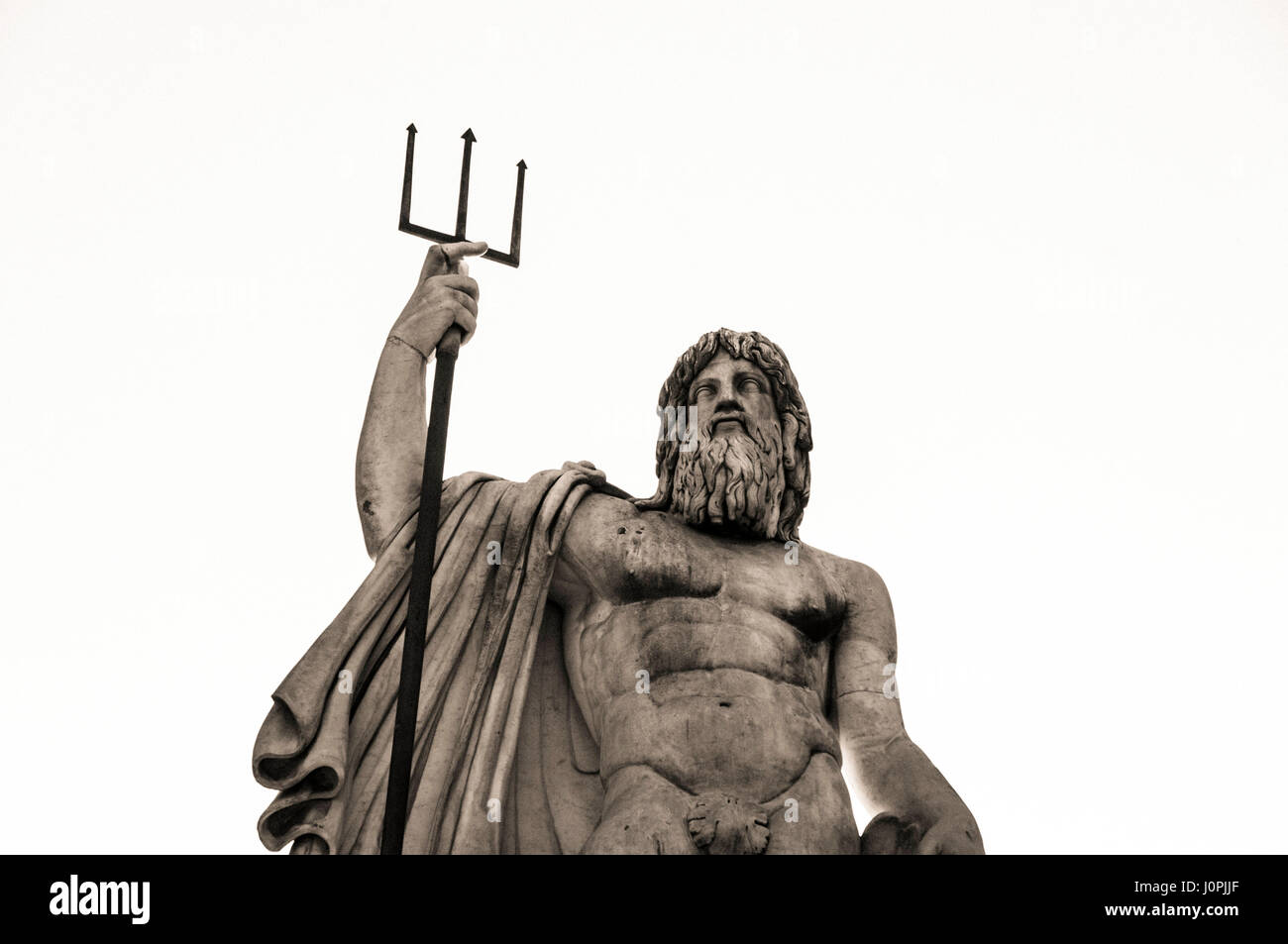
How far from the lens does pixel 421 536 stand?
8.63 metres

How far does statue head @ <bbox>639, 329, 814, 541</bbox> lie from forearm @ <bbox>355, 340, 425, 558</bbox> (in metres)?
1.16

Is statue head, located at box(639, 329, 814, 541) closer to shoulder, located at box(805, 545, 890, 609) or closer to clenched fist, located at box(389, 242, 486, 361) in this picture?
shoulder, located at box(805, 545, 890, 609)

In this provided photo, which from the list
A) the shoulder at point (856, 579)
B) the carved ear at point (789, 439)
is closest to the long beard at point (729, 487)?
the carved ear at point (789, 439)

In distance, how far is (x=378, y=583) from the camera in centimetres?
892

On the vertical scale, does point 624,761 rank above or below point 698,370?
below

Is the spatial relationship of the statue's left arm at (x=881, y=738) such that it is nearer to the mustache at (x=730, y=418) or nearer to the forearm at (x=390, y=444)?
the mustache at (x=730, y=418)

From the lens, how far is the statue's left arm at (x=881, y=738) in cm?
831

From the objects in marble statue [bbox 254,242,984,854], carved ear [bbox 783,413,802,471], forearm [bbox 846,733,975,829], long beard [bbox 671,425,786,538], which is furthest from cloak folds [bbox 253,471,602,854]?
forearm [bbox 846,733,975,829]

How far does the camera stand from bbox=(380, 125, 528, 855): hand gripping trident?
7965 millimetres
